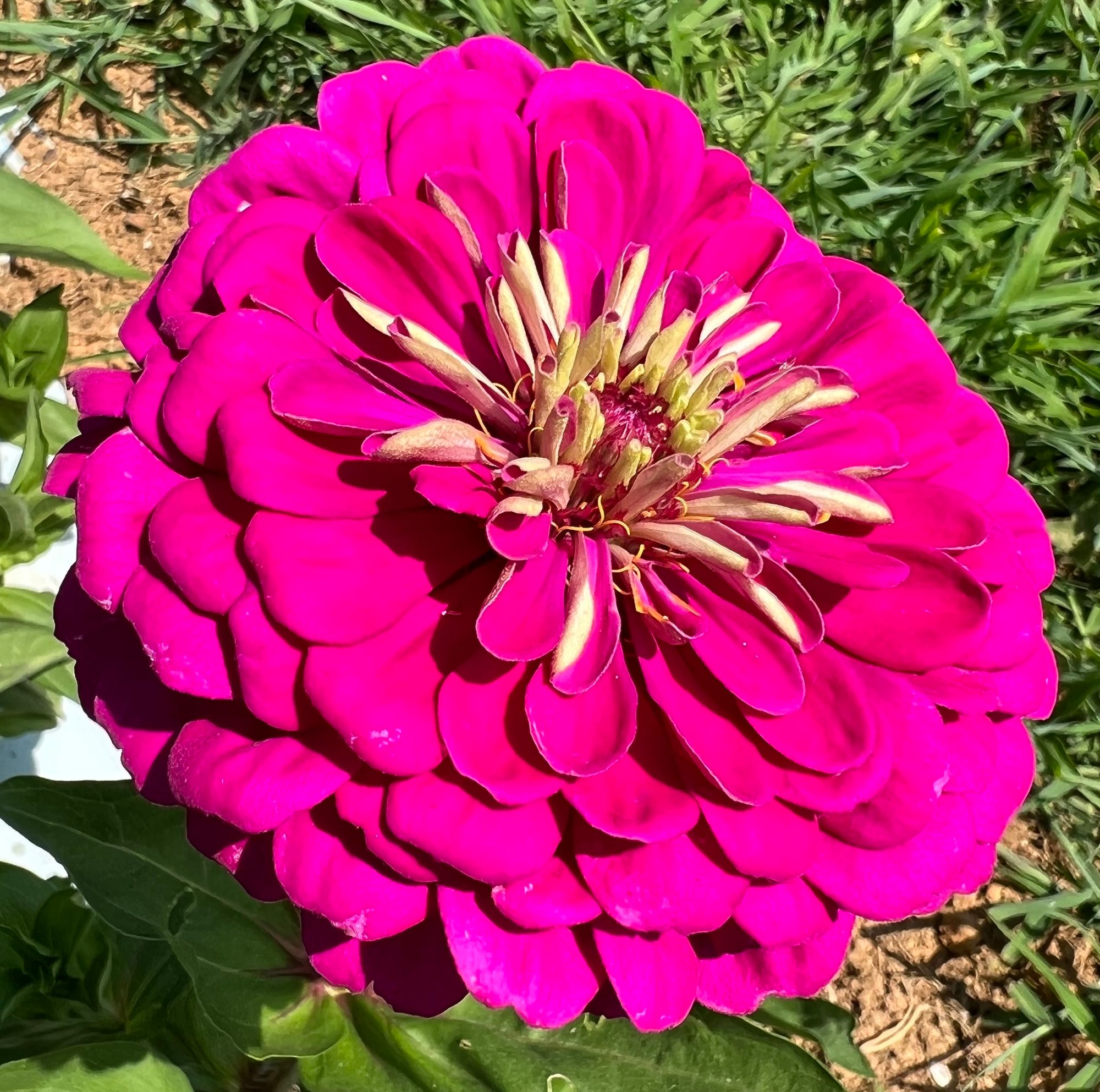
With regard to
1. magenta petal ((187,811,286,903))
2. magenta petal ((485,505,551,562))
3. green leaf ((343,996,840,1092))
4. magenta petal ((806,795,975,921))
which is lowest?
A: green leaf ((343,996,840,1092))

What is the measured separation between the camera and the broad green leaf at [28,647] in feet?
3.79

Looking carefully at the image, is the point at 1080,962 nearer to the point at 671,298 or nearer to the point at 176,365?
the point at 671,298

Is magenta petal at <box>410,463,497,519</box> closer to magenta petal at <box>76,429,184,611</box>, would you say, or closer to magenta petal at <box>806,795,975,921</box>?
magenta petal at <box>76,429,184,611</box>

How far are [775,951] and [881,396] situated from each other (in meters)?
0.37

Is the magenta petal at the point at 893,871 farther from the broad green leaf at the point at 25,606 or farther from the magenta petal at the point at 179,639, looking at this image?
the broad green leaf at the point at 25,606

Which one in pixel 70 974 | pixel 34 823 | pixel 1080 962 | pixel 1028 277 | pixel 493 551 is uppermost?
pixel 493 551

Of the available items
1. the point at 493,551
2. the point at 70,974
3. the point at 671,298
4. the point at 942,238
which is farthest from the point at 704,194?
the point at 942,238

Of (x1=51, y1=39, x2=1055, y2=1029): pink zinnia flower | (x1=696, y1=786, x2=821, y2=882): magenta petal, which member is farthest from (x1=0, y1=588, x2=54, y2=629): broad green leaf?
(x1=696, y1=786, x2=821, y2=882): magenta petal

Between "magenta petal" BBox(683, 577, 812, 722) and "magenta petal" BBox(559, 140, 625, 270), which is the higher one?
"magenta petal" BBox(559, 140, 625, 270)

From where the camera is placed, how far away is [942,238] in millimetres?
1735

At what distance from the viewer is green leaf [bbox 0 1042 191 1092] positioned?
86 cm

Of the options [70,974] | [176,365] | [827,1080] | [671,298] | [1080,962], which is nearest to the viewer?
[176,365]

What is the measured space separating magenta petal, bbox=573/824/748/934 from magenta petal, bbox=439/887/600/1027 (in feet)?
0.17

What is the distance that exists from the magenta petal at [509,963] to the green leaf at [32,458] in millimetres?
848
